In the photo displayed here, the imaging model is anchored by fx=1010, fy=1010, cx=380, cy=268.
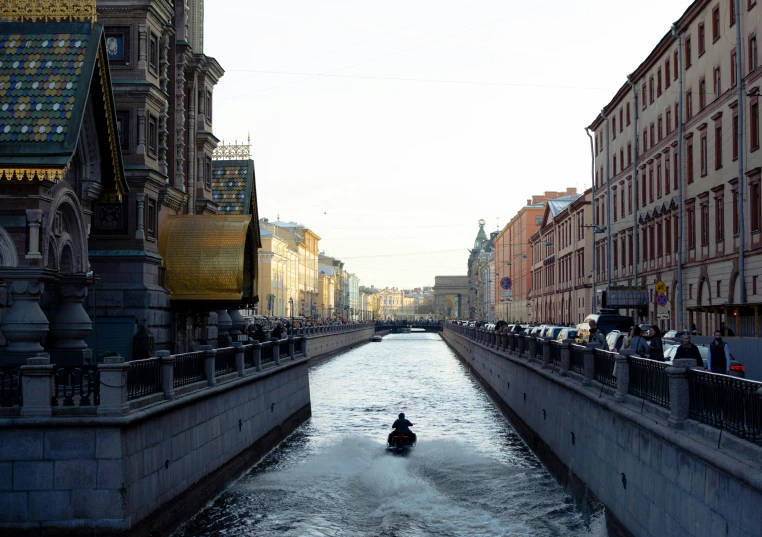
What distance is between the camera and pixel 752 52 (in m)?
40.8

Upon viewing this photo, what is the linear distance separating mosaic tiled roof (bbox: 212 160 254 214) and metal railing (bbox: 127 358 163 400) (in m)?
23.3

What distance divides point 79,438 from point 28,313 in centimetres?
477

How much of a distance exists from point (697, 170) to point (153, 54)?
28594mm

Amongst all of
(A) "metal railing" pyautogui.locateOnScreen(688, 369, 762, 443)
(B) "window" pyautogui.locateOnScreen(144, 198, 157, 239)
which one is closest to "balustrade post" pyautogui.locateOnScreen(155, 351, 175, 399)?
(A) "metal railing" pyautogui.locateOnScreen(688, 369, 762, 443)

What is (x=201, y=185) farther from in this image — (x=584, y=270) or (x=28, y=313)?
(x=584, y=270)

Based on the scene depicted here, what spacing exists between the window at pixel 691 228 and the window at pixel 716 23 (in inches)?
328

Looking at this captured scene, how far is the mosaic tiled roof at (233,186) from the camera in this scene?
41.8 metres

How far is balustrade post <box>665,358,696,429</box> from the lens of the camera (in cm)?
1359

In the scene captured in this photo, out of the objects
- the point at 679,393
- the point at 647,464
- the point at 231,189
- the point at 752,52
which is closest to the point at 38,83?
the point at 647,464

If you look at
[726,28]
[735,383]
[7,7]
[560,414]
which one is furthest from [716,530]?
[726,28]

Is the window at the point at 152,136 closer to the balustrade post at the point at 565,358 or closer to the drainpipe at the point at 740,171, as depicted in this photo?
the balustrade post at the point at 565,358

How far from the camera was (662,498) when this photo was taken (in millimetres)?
13516

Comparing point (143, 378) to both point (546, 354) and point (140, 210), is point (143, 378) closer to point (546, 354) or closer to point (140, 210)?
→ point (140, 210)

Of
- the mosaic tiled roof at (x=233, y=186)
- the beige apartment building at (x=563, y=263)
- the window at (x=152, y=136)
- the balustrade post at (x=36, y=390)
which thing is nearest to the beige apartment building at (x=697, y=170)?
the beige apartment building at (x=563, y=263)
